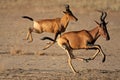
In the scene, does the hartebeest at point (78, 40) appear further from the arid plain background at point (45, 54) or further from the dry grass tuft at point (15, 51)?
the dry grass tuft at point (15, 51)

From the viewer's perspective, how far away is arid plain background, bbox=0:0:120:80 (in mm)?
15805

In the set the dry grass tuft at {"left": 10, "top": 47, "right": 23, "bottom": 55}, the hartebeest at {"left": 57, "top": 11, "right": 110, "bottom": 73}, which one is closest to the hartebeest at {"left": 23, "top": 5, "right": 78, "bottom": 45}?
the dry grass tuft at {"left": 10, "top": 47, "right": 23, "bottom": 55}

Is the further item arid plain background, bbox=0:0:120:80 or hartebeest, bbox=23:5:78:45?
hartebeest, bbox=23:5:78:45

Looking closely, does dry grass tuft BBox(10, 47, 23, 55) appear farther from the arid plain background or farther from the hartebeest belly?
the hartebeest belly

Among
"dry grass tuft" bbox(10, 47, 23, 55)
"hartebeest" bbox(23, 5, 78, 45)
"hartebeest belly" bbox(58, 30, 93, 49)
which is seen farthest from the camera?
"hartebeest" bbox(23, 5, 78, 45)

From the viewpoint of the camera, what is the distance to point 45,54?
20.2 m

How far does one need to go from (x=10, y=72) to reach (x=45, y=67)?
164 centimetres

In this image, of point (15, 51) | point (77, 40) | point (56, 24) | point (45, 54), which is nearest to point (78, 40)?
point (77, 40)

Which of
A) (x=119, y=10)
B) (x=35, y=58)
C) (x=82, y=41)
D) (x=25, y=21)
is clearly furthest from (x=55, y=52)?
(x=119, y=10)

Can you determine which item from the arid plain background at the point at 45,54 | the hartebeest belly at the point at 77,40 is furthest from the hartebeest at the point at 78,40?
the arid plain background at the point at 45,54

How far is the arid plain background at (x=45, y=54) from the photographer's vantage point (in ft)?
51.9

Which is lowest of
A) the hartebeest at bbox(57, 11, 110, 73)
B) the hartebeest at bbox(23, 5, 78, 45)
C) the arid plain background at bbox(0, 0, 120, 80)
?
the arid plain background at bbox(0, 0, 120, 80)

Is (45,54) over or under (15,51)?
under

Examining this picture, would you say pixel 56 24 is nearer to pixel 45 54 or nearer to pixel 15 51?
pixel 45 54
